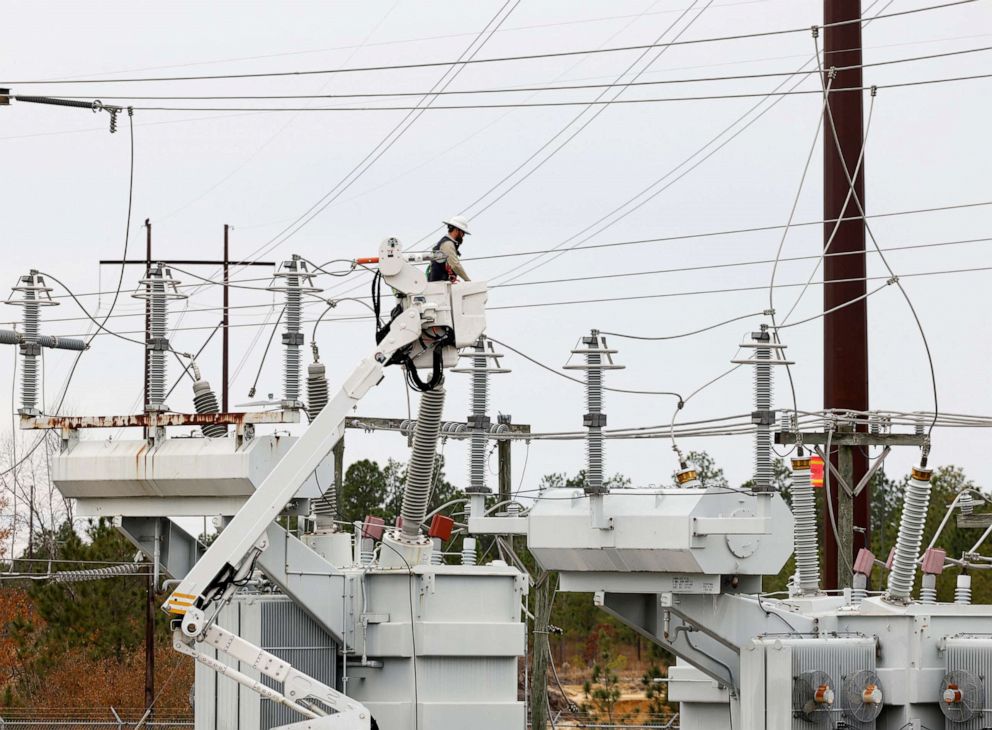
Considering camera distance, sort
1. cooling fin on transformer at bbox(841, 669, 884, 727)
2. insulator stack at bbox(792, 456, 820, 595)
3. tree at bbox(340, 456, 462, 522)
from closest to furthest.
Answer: cooling fin on transformer at bbox(841, 669, 884, 727) → insulator stack at bbox(792, 456, 820, 595) → tree at bbox(340, 456, 462, 522)

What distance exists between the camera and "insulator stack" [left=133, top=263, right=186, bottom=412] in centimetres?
1805

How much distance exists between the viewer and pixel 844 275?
21.7m

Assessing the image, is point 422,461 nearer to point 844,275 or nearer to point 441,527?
point 441,527

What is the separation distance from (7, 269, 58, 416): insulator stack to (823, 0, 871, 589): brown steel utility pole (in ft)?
30.7

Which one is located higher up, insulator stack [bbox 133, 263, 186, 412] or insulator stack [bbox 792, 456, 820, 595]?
insulator stack [bbox 133, 263, 186, 412]

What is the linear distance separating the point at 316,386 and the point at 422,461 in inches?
60.2

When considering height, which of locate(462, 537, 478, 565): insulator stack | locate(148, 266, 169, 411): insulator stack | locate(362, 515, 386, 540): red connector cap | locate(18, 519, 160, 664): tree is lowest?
locate(18, 519, 160, 664): tree

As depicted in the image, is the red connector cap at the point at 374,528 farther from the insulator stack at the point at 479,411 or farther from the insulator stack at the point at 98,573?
the insulator stack at the point at 98,573

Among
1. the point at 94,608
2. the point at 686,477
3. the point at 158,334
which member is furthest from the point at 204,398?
the point at 94,608

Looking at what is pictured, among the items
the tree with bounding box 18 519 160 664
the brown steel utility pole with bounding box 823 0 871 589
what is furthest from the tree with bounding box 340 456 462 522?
the brown steel utility pole with bounding box 823 0 871 589

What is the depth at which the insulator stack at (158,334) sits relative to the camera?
18047 mm

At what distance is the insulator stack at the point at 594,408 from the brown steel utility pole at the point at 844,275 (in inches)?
223

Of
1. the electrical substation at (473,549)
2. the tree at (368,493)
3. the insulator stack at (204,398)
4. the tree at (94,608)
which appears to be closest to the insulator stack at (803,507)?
the electrical substation at (473,549)

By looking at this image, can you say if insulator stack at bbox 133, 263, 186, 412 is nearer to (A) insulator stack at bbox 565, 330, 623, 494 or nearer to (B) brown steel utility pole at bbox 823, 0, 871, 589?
(A) insulator stack at bbox 565, 330, 623, 494
